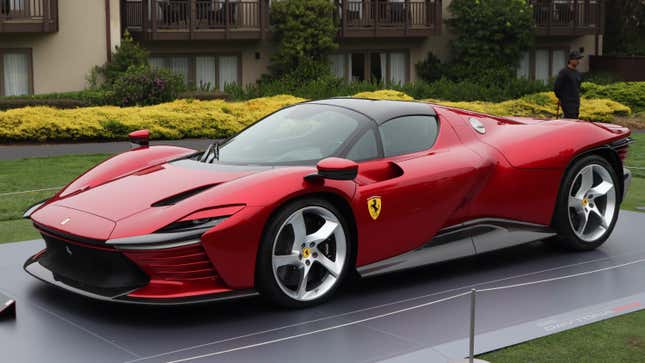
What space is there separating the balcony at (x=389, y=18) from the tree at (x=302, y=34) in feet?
4.89

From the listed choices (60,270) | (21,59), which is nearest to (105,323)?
(60,270)

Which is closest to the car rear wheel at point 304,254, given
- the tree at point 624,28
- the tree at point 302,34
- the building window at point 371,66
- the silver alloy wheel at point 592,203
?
the silver alloy wheel at point 592,203

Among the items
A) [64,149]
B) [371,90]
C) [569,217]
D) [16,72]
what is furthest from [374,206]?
[16,72]

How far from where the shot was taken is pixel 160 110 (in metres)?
19.2

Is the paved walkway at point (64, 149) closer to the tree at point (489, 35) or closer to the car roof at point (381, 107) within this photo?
the car roof at point (381, 107)

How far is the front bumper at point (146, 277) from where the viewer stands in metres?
5.91

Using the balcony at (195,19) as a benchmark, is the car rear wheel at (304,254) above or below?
below

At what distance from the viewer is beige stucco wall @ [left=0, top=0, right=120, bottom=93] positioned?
26828mm

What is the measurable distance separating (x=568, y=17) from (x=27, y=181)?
28.0 m

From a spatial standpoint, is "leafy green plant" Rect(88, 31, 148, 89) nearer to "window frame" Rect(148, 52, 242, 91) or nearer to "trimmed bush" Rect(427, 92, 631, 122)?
"window frame" Rect(148, 52, 242, 91)

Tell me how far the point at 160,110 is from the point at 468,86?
12.5 metres

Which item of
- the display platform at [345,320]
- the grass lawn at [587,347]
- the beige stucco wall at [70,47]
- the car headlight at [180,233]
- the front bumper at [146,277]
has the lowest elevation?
the grass lawn at [587,347]

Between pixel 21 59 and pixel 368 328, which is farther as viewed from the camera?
pixel 21 59

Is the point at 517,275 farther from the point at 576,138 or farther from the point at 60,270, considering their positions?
the point at 60,270
